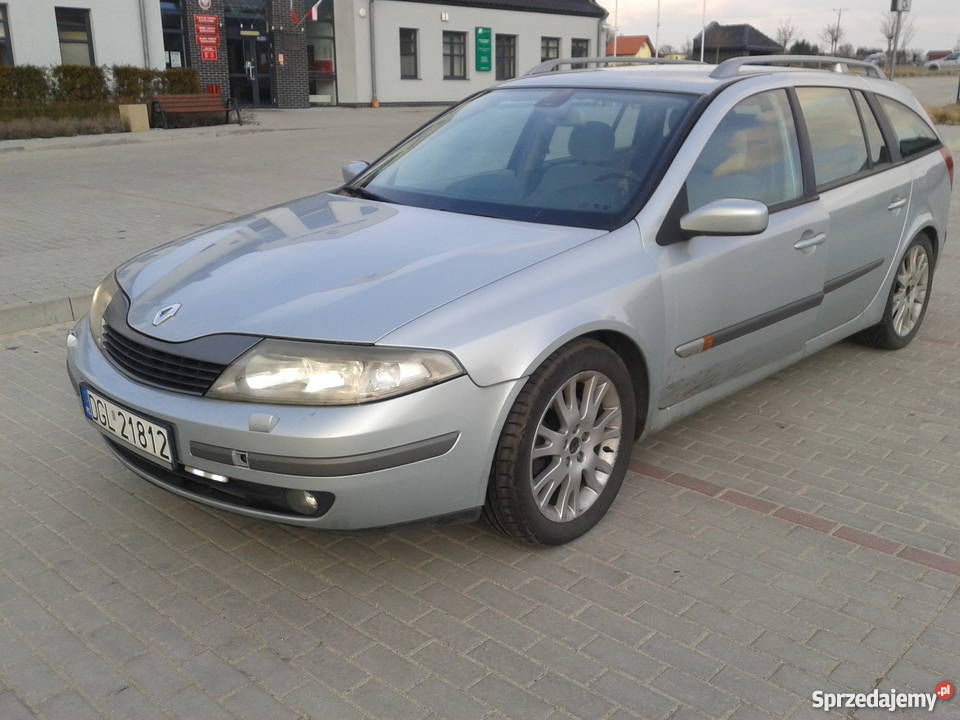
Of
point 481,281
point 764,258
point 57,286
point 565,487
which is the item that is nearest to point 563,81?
point 764,258

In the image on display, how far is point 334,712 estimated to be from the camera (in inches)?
99.3

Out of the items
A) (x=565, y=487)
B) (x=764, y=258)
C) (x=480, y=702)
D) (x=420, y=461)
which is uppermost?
(x=764, y=258)

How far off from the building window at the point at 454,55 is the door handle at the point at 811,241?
32071 millimetres

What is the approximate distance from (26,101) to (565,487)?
72.6ft

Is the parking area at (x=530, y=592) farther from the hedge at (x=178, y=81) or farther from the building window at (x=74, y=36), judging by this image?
the building window at (x=74, y=36)

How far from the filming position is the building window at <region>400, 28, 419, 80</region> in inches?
1305

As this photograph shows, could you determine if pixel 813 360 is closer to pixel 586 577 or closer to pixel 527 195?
pixel 527 195

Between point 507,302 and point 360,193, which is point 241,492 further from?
point 360,193

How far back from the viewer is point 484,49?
35.6m

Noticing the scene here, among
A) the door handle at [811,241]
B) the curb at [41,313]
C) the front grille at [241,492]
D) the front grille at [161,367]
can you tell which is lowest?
the curb at [41,313]

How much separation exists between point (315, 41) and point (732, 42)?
1501 inches

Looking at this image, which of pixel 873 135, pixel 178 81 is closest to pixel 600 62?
pixel 873 135

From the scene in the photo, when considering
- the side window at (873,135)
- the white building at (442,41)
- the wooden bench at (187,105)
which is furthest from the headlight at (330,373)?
the white building at (442,41)

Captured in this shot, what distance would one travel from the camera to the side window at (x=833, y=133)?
4477 millimetres
